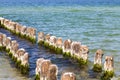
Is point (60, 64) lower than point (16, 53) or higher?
lower

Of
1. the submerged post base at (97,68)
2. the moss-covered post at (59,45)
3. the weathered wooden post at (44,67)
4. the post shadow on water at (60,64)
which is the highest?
the weathered wooden post at (44,67)

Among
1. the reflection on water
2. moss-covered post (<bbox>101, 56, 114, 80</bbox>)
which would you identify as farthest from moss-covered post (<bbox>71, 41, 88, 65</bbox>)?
the reflection on water

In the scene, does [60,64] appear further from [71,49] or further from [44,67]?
[44,67]

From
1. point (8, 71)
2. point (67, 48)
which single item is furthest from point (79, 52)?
point (8, 71)

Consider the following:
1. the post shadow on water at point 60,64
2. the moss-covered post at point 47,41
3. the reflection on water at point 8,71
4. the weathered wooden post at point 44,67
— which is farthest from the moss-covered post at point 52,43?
the weathered wooden post at point 44,67

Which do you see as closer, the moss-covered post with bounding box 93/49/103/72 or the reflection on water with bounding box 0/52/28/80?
the reflection on water with bounding box 0/52/28/80

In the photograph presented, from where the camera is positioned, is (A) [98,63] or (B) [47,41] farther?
(B) [47,41]

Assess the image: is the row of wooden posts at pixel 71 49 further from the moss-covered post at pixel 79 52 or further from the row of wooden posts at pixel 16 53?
the row of wooden posts at pixel 16 53

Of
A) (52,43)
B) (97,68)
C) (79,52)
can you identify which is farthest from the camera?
(52,43)

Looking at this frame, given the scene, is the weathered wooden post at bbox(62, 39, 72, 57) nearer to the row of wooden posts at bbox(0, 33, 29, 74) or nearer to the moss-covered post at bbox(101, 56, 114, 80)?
the row of wooden posts at bbox(0, 33, 29, 74)

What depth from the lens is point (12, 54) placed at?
2356 centimetres

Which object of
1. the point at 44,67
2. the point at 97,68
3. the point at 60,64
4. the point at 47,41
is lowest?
the point at 60,64

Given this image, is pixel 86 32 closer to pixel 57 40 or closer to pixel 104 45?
pixel 104 45

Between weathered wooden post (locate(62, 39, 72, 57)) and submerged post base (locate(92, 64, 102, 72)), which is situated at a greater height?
weathered wooden post (locate(62, 39, 72, 57))
